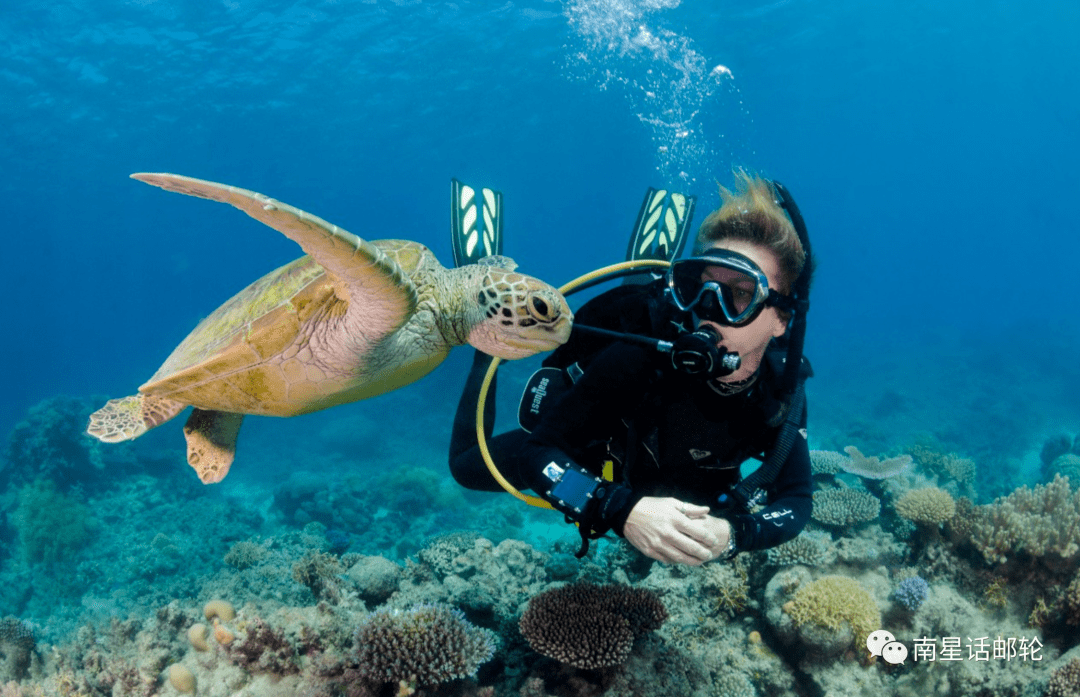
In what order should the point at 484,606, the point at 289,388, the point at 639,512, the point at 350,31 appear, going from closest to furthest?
the point at 639,512
the point at 289,388
the point at 484,606
the point at 350,31

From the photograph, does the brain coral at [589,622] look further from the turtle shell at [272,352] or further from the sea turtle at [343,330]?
the turtle shell at [272,352]

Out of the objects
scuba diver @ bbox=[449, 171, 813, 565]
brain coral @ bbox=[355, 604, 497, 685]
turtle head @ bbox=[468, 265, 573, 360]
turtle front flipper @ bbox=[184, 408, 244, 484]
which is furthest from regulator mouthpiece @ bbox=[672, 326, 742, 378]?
turtle front flipper @ bbox=[184, 408, 244, 484]

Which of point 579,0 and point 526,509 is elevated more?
point 579,0

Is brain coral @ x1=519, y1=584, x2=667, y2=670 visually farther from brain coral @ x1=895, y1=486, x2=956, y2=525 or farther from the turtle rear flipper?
brain coral @ x1=895, y1=486, x2=956, y2=525

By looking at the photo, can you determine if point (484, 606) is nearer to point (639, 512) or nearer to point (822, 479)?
point (639, 512)

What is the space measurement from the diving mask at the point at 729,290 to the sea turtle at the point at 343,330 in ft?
1.84

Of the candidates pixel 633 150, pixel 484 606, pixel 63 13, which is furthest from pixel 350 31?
pixel 633 150

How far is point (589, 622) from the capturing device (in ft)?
7.55

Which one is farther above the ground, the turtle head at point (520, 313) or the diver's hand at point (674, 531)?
the turtle head at point (520, 313)

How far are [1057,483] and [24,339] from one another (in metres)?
111

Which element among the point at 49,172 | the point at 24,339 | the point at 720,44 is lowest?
the point at 24,339

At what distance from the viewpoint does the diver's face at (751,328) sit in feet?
6.38

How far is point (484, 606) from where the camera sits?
297 centimetres

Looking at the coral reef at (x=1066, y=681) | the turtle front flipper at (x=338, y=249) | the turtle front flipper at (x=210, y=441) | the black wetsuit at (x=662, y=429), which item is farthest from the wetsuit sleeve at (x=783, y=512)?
the turtle front flipper at (x=210, y=441)
